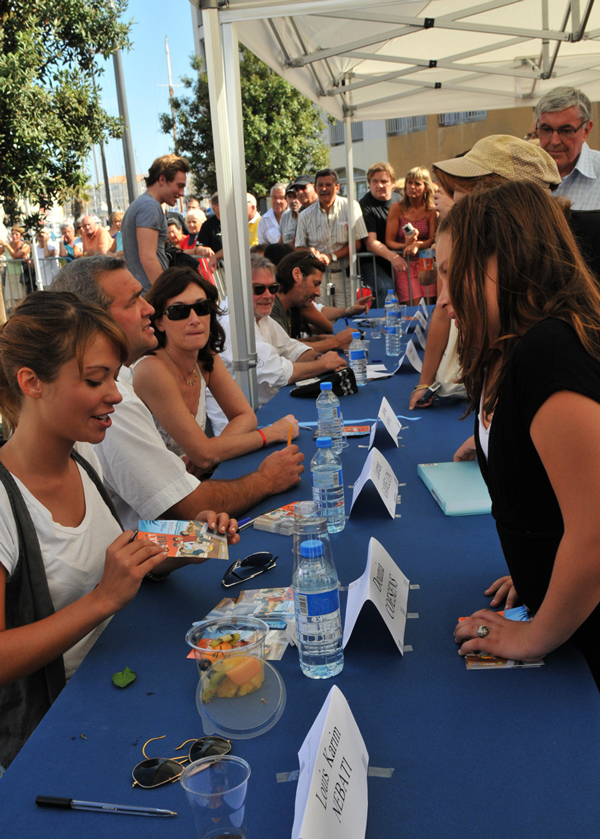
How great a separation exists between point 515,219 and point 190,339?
67.3 inches

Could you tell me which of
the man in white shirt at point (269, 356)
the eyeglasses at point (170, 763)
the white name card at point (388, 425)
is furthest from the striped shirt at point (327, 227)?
the eyeglasses at point (170, 763)

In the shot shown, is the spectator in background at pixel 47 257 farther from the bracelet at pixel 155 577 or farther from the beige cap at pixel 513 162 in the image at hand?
the bracelet at pixel 155 577

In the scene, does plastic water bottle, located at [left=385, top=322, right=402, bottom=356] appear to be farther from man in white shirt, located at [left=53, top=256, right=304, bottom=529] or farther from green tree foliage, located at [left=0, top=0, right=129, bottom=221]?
green tree foliage, located at [left=0, top=0, right=129, bottom=221]

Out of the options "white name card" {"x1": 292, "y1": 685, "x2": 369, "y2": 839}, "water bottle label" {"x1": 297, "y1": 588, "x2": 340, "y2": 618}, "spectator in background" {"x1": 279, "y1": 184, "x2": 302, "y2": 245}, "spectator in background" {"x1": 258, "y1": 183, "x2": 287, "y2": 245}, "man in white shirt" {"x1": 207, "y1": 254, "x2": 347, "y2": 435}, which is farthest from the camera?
"spectator in background" {"x1": 258, "y1": 183, "x2": 287, "y2": 245}

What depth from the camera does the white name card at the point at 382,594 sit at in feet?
3.86

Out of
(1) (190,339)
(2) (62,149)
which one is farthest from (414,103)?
(1) (190,339)

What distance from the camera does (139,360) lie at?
2.61 metres

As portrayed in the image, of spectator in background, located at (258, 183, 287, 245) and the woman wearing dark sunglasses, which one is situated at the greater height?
spectator in background, located at (258, 183, 287, 245)

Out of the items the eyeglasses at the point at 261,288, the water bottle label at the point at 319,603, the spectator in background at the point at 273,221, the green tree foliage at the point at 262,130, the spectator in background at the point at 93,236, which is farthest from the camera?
the green tree foliage at the point at 262,130

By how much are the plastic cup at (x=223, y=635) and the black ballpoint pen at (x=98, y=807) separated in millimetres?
215

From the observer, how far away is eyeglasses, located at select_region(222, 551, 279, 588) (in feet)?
4.96

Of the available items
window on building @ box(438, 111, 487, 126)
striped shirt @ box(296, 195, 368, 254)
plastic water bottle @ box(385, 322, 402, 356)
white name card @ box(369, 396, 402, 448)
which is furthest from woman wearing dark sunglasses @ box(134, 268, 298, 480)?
window on building @ box(438, 111, 487, 126)

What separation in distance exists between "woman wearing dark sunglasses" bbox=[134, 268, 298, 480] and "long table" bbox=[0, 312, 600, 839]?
1063 millimetres

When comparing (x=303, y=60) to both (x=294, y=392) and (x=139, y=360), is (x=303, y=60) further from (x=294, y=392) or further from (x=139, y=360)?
(x=139, y=360)
